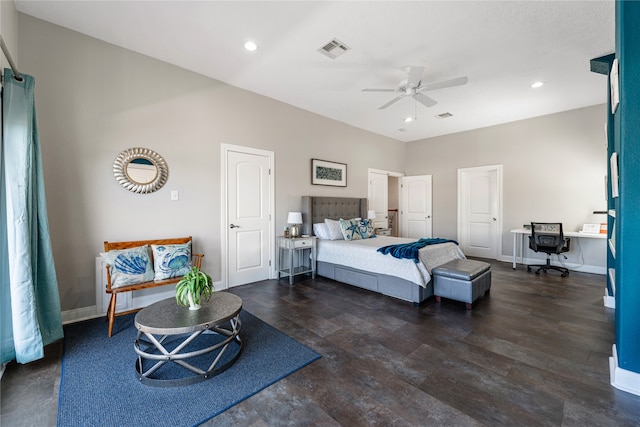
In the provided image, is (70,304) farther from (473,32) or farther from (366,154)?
(366,154)

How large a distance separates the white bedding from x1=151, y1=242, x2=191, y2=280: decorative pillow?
2.14 m

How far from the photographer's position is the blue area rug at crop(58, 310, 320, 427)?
1564mm

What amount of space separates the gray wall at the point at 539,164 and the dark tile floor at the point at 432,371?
8.06ft

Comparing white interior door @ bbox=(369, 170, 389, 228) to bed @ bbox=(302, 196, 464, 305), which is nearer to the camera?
bed @ bbox=(302, 196, 464, 305)

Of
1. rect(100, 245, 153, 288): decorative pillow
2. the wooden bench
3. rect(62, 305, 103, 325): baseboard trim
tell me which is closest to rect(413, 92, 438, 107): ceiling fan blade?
the wooden bench

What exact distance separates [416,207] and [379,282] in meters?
4.12

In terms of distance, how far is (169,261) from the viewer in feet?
9.75

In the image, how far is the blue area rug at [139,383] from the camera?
1.56m

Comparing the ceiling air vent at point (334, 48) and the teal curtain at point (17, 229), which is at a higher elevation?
the ceiling air vent at point (334, 48)

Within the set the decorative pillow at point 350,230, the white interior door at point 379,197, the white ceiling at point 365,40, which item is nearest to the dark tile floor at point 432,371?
the decorative pillow at point 350,230

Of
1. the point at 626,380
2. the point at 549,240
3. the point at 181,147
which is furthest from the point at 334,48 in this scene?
the point at 549,240

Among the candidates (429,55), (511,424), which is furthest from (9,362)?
(429,55)

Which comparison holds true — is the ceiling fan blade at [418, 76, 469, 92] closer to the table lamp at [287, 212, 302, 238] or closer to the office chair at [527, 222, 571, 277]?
the table lamp at [287, 212, 302, 238]

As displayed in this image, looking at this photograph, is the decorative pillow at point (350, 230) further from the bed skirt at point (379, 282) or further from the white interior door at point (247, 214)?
the white interior door at point (247, 214)
